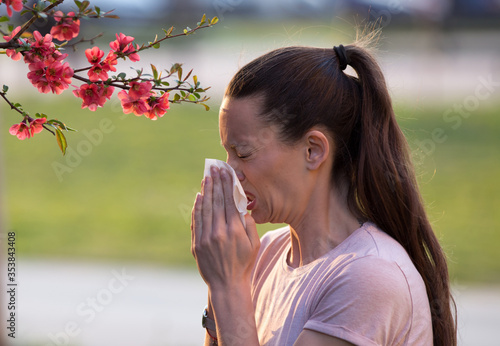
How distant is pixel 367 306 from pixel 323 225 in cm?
36

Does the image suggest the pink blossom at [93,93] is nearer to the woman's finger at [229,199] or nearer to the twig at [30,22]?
the twig at [30,22]

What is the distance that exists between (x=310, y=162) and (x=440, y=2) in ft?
58.0

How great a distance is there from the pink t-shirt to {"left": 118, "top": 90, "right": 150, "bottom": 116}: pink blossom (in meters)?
0.69

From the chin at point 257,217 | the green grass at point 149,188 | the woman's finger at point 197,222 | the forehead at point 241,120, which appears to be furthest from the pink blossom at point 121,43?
the green grass at point 149,188

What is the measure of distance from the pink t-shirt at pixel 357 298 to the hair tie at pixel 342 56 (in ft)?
1.62

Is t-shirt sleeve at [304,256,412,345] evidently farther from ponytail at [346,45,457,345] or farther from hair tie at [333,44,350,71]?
hair tie at [333,44,350,71]

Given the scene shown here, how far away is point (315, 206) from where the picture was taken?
1979mm

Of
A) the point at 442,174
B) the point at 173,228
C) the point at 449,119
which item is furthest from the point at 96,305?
the point at 449,119

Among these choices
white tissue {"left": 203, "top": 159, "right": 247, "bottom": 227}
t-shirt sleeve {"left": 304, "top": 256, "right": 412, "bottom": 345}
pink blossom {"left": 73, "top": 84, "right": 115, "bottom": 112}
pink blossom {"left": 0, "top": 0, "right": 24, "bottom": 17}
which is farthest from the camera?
white tissue {"left": 203, "top": 159, "right": 247, "bottom": 227}

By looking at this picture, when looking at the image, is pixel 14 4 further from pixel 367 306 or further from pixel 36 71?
pixel 367 306

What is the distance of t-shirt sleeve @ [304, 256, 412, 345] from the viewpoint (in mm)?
1686

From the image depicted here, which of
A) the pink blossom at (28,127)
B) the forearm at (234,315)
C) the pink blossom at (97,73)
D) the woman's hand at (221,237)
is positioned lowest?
the forearm at (234,315)

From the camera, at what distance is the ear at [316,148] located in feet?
6.28

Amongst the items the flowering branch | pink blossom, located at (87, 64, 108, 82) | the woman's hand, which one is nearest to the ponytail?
the woman's hand
